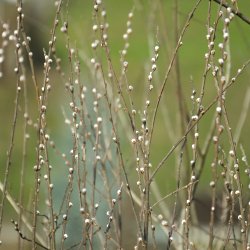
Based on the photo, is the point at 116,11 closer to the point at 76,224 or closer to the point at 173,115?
the point at 173,115

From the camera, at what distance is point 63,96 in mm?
10023

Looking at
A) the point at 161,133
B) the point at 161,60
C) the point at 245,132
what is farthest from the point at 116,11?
the point at 245,132

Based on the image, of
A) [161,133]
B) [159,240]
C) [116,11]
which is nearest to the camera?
[159,240]

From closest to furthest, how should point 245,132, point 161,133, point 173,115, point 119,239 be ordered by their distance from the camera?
1. point 119,239
2. point 245,132
3. point 161,133
4. point 173,115

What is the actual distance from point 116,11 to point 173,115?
13.1 ft

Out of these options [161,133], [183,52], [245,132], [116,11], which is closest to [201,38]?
[183,52]

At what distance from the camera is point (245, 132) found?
8.58 m

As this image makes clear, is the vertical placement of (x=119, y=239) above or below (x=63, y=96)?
below

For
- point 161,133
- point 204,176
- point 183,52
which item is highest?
point 183,52

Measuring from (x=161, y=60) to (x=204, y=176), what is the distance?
17.2 ft

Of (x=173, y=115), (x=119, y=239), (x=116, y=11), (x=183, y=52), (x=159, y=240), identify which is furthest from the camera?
(x=116, y=11)

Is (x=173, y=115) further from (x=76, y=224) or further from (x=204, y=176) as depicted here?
(x=76, y=224)

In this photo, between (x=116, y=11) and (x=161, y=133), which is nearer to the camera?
(x=161, y=133)

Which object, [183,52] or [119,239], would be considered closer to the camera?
[119,239]
